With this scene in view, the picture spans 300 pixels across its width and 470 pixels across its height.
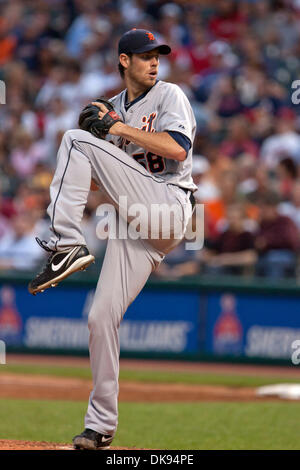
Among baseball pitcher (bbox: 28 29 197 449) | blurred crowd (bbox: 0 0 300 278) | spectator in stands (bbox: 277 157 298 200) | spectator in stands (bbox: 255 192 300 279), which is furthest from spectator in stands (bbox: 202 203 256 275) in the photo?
baseball pitcher (bbox: 28 29 197 449)

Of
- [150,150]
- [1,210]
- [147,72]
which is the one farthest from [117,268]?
[1,210]

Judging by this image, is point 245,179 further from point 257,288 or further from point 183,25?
point 183,25

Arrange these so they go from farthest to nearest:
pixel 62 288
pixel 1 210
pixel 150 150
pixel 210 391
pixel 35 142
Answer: pixel 35 142, pixel 1 210, pixel 62 288, pixel 210 391, pixel 150 150

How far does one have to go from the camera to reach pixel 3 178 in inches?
524

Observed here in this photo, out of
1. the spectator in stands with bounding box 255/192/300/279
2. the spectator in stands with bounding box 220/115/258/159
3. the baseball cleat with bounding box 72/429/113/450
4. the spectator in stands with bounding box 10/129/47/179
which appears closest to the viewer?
the baseball cleat with bounding box 72/429/113/450

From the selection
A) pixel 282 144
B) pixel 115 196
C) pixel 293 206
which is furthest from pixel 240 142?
pixel 115 196

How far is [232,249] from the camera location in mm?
10633

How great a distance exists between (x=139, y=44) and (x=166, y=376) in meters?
6.43

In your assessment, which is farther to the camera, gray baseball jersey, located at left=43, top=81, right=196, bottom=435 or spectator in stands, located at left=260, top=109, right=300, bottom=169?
spectator in stands, located at left=260, top=109, right=300, bottom=169

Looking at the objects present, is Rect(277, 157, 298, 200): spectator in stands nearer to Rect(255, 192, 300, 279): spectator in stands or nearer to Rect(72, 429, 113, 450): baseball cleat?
Rect(255, 192, 300, 279): spectator in stands

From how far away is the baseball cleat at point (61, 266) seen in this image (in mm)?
4402

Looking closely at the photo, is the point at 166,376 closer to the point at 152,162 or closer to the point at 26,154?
the point at 26,154

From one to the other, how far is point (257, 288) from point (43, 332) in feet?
9.64

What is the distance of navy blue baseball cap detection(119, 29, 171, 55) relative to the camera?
464 centimetres
